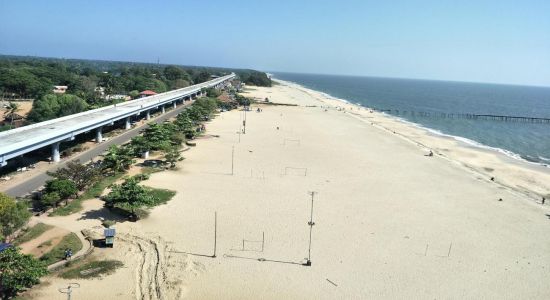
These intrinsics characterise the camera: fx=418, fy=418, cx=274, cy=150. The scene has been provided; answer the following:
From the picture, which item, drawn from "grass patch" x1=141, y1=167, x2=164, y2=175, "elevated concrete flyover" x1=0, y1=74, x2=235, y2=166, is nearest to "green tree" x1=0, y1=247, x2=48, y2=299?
"elevated concrete flyover" x1=0, y1=74, x2=235, y2=166

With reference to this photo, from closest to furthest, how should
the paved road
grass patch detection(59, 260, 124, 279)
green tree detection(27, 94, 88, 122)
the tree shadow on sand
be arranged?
grass patch detection(59, 260, 124, 279), the tree shadow on sand, the paved road, green tree detection(27, 94, 88, 122)

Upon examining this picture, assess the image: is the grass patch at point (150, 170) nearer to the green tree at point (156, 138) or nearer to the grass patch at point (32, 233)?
the green tree at point (156, 138)

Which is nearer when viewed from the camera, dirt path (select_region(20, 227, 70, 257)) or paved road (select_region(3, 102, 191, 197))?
dirt path (select_region(20, 227, 70, 257))

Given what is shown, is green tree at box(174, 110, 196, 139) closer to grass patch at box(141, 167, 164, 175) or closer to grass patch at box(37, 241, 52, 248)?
grass patch at box(141, 167, 164, 175)

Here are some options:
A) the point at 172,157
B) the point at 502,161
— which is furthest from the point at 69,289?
the point at 502,161

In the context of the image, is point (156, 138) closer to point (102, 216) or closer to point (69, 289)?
point (102, 216)

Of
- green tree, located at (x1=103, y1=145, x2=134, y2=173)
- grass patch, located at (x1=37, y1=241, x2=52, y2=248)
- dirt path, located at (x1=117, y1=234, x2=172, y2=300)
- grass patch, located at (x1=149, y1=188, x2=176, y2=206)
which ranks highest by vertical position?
green tree, located at (x1=103, y1=145, x2=134, y2=173)

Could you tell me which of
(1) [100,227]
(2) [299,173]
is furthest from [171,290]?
(2) [299,173]
